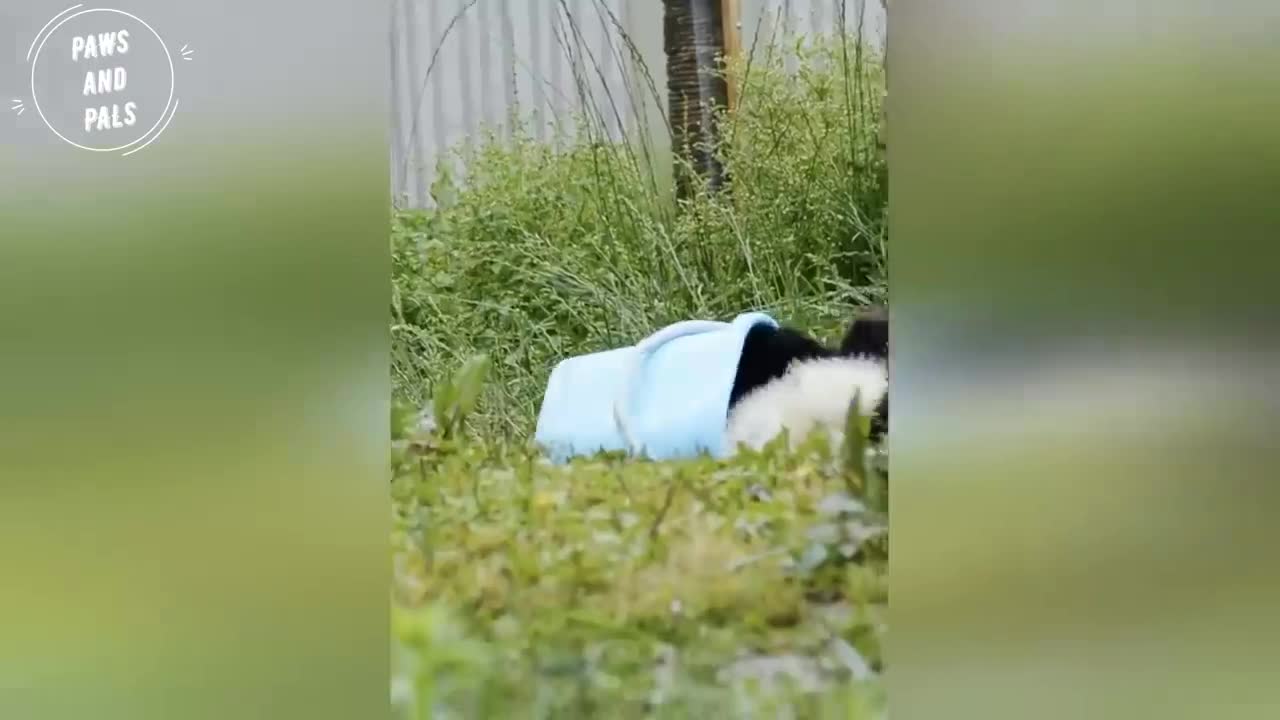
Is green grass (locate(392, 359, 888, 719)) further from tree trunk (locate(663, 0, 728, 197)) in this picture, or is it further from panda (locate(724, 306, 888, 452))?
tree trunk (locate(663, 0, 728, 197))

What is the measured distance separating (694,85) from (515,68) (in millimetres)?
204

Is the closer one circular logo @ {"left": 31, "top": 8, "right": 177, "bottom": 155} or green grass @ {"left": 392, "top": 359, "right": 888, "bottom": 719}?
green grass @ {"left": 392, "top": 359, "right": 888, "bottom": 719}

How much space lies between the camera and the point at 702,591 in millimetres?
1052

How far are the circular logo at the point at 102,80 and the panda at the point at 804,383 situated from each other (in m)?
0.76

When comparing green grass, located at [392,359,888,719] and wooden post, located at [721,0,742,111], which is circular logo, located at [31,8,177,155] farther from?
wooden post, located at [721,0,742,111]

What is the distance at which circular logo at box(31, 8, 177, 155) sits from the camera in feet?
3.93

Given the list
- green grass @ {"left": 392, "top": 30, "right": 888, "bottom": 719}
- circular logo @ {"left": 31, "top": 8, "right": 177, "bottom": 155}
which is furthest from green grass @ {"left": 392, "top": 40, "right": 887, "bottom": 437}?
circular logo @ {"left": 31, "top": 8, "right": 177, "bottom": 155}

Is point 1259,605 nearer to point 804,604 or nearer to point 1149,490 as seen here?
point 1149,490

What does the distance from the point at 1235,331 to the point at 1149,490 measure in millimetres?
165

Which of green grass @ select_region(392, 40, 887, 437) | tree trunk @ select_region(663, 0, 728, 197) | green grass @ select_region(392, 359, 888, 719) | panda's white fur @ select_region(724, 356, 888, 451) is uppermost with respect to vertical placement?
tree trunk @ select_region(663, 0, 728, 197)

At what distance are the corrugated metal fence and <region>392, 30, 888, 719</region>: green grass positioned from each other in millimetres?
37

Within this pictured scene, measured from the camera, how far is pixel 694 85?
3.50 ft

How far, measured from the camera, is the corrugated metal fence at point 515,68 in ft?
3.57

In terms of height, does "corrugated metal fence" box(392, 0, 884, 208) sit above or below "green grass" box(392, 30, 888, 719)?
above
